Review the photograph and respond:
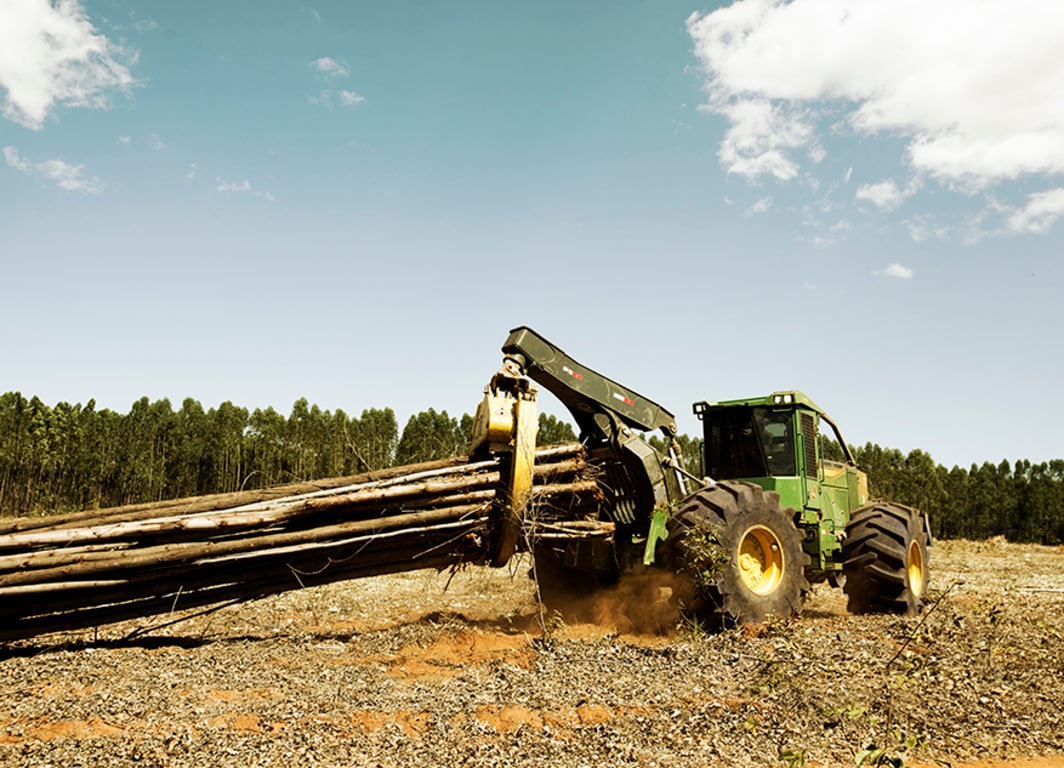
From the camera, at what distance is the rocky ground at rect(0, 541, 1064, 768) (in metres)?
4.12

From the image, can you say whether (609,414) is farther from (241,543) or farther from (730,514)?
(241,543)

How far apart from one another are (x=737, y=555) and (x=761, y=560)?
759mm

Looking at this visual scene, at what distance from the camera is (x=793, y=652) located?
6.12 m

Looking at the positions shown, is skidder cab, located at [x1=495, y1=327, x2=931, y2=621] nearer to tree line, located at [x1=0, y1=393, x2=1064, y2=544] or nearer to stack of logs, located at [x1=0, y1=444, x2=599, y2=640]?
stack of logs, located at [x1=0, y1=444, x2=599, y2=640]

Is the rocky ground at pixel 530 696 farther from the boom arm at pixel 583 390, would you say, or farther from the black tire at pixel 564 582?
the boom arm at pixel 583 390

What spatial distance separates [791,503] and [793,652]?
10.5 ft

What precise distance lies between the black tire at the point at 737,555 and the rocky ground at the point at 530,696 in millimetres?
265

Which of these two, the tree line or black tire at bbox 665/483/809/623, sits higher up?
the tree line

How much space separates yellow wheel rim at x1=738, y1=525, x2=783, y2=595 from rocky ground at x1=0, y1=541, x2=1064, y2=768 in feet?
1.66

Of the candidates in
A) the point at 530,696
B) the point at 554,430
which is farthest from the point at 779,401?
the point at 554,430

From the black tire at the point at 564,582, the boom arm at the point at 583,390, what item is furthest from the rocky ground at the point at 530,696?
the boom arm at the point at 583,390

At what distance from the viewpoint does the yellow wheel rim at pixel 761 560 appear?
7730mm

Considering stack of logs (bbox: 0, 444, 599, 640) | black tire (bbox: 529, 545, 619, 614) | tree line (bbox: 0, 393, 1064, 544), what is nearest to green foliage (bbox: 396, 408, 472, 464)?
tree line (bbox: 0, 393, 1064, 544)

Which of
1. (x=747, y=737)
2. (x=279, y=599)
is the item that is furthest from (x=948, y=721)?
(x=279, y=599)
